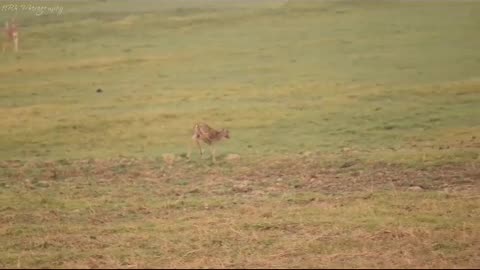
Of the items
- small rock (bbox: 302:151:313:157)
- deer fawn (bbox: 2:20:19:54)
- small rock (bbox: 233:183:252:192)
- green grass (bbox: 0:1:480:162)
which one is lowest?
deer fawn (bbox: 2:20:19:54)

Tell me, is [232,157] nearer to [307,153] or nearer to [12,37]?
[307,153]

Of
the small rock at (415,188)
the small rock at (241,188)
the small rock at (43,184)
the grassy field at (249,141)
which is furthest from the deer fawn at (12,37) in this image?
the small rock at (415,188)

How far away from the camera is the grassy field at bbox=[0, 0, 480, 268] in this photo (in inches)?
359

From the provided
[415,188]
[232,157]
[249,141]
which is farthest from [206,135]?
[415,188]

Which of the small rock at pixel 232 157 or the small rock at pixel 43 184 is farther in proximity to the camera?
the small rock at pixel 232 157

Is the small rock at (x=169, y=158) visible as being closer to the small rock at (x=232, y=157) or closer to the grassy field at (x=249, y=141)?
the grassy field at (x=249, y=141)

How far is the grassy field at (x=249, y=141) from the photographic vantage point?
911cm

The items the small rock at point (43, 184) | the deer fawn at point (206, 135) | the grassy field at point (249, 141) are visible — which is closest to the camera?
the grassy field at point (249, 141)

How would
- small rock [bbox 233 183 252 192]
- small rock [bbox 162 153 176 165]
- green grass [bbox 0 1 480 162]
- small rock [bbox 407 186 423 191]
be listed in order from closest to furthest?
small rock [bbox 407 186 423 191] → small rock [bbox 233 183 252 192] → small rock [bbox 162 153 176 165] → green grass [bbox 0 1 480 162]

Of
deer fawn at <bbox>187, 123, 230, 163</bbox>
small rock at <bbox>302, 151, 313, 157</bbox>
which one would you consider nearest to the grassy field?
small rock at <bbox>302, 151, 313, 157</bbox>

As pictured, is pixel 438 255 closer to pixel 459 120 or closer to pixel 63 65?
pixel 459 120

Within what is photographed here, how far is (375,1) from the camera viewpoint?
47.3m

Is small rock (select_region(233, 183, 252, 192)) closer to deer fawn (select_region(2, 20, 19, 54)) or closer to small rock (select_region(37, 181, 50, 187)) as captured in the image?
small rock (select_region(37, 181, 50, 187))

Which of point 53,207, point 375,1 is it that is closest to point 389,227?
point 53,207
